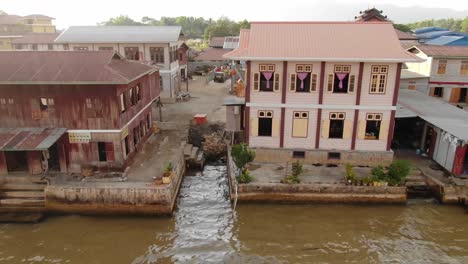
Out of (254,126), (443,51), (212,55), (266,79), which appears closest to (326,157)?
(254,126)

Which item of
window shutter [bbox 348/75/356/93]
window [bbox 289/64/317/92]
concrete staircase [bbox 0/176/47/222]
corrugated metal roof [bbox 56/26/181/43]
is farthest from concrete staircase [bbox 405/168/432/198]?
corrugated metal roof [bbox 56/26/181/43]

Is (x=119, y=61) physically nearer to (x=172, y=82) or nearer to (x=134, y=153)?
(x=134, y=153)

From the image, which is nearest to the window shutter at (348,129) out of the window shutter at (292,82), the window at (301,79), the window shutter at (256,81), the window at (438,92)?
the window at (301,79)

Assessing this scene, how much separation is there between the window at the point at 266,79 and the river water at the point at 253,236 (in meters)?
7.32

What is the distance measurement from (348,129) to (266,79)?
6.16 m

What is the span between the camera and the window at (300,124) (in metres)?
22.5

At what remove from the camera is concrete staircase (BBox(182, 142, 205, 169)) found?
25156mm

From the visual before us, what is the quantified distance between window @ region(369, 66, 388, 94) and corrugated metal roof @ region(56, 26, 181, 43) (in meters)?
23.4

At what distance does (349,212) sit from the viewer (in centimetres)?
1961

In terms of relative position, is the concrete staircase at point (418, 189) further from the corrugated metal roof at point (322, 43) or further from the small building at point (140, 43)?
the small building at point (140, 43)

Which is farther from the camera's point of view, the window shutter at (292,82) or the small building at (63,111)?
the window shutter at (292,82)

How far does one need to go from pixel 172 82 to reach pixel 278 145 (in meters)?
20.7

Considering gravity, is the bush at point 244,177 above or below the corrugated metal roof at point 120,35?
below

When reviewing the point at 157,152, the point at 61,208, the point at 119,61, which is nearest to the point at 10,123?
the point at 61,208
